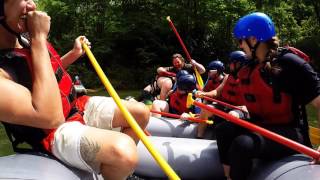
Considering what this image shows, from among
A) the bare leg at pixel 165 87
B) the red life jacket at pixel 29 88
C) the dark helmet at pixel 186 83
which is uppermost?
the red life jacket at pixel 29 88

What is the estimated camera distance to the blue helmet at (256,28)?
289cm

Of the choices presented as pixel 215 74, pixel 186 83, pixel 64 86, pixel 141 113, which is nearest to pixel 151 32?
pixel 215 74

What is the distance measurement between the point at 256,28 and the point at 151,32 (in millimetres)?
14095

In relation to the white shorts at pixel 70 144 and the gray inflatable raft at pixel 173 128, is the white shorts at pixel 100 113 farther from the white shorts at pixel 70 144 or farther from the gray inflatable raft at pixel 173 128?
the gray inflatable raft at pixel 173 128

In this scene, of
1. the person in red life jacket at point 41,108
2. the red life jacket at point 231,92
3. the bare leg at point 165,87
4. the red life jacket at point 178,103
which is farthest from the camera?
the bare leg at point 165,87

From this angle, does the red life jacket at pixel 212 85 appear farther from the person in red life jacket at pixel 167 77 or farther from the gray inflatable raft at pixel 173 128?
the gray inflatable raft at pixel 173 128

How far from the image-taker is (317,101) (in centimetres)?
254

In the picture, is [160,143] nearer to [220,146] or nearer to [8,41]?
[220,146]

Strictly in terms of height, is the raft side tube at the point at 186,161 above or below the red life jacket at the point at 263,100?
below

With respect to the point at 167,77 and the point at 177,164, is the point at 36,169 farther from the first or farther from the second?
the point at 167,77

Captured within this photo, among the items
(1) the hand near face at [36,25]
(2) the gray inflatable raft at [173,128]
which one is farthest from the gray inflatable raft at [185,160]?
(1) the hand near face at [36,25]

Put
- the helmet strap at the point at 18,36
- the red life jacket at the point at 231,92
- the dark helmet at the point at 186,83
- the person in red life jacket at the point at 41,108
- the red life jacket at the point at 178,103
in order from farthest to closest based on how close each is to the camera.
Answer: the red life jacket at the point at 178,103 → the dark helmet at the point at 186,83 → the red life jacket at the point at 231,92 → the helmet strap at the point at 18,36 → the person in red life jacket at the point at 41,108

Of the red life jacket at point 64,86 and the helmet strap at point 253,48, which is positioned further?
the helmet strap at point 253,48

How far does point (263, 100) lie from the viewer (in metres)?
2.80
